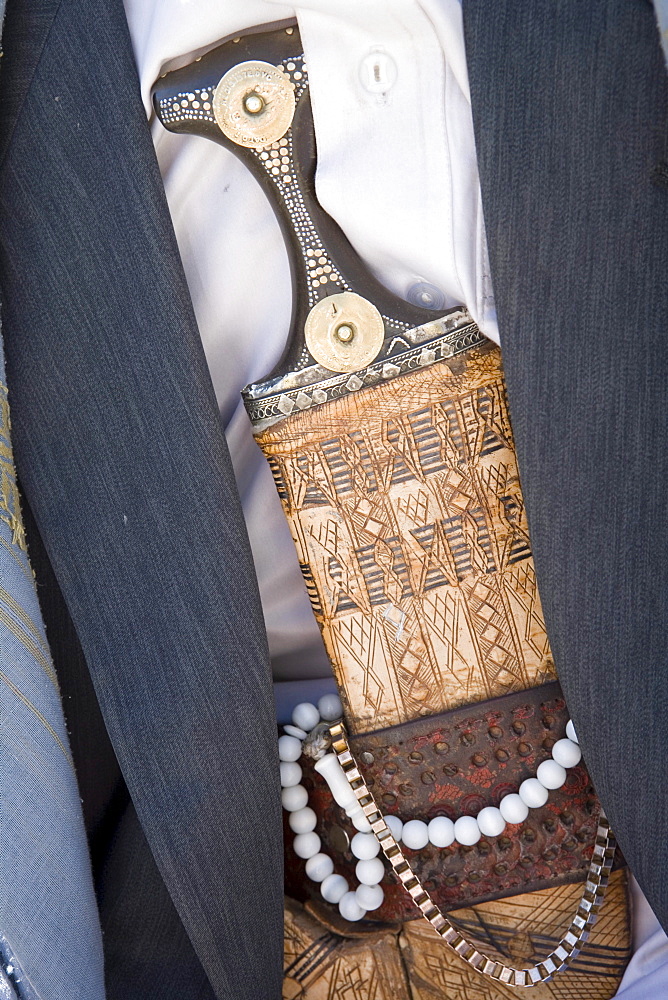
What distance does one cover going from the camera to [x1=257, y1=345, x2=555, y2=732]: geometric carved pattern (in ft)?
2.02

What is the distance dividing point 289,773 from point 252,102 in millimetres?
538

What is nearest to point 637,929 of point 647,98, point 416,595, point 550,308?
point 416,595

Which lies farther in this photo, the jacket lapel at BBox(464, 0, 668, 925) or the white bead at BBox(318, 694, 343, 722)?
the white bead at BBox(318, 694, 343, 722)

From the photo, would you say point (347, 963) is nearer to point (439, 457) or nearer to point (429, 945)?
point (429, 945)

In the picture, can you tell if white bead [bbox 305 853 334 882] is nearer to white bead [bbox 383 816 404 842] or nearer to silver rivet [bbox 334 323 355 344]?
white bead [bbox 383 816 404 842]

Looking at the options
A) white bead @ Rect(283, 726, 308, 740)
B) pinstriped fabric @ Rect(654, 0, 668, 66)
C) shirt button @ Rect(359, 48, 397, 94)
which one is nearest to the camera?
pinstriped fabric @ Rect(654, 0, 668, 66)

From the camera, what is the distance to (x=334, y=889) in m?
0.68

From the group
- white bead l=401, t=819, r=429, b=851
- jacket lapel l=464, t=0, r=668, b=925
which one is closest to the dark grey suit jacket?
jacket lapel l=464, t=0, r=668, b=925

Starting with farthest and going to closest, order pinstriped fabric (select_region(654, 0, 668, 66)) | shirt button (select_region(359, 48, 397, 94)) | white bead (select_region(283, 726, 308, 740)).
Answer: white bead (select_region(283, 726, 308, 740)) → shirt button (select_region(359, 48, 397, 94)) → pinstriped fabric (select_region(654, 0, 668, 66))

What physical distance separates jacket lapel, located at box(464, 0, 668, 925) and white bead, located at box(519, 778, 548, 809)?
3.7 inches

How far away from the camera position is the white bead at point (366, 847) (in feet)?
2.13

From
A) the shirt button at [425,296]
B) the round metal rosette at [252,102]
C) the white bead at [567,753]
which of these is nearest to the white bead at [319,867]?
the white bead at [567,753]

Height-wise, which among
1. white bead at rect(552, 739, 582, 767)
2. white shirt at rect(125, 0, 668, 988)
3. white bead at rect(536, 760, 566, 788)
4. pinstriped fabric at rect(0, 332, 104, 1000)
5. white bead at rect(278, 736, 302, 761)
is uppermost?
white shirt at rect(125, 0, 668, 988)

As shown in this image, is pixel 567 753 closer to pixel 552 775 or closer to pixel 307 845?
pixel 552 775
